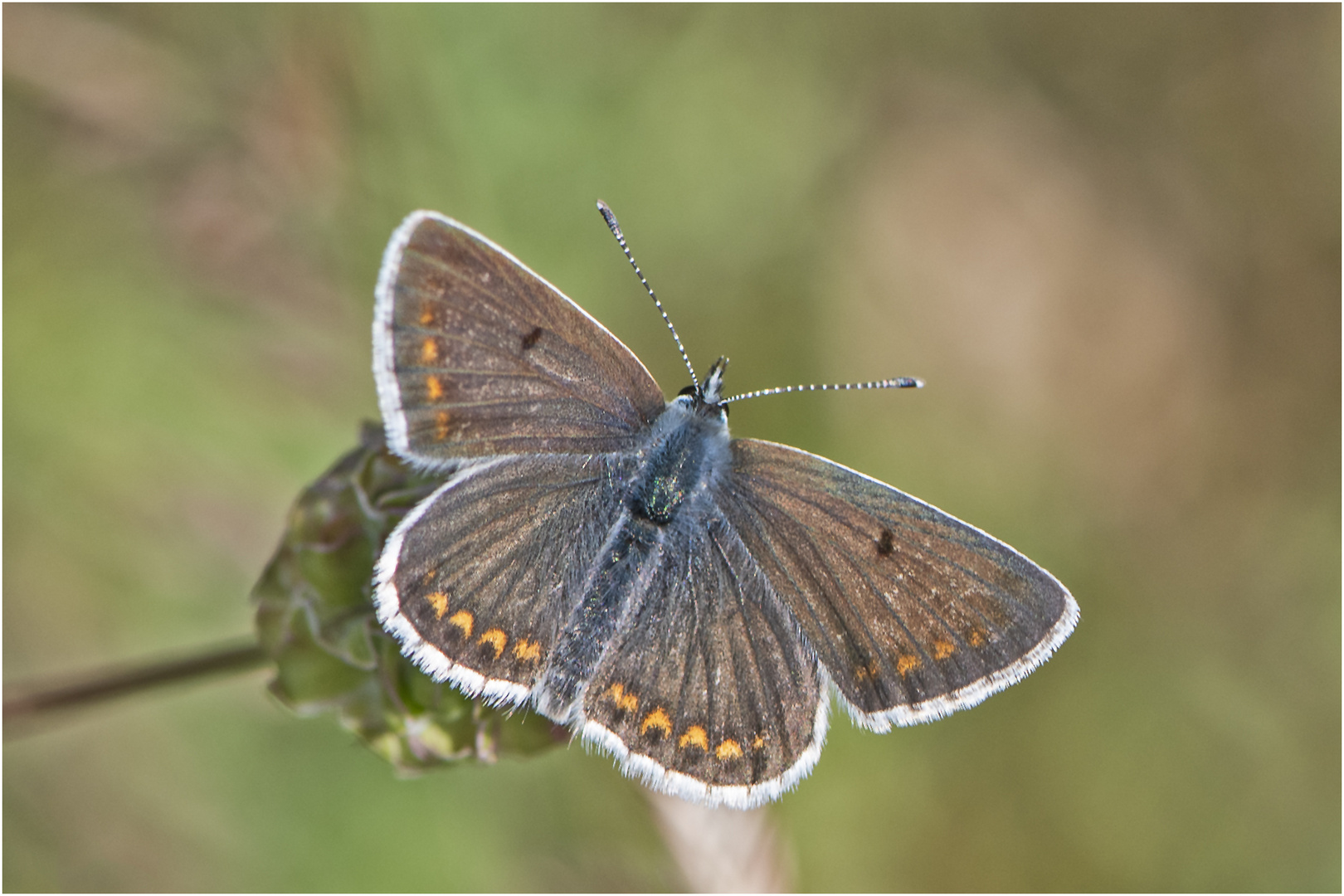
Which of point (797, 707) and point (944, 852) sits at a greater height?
point (797, 707)

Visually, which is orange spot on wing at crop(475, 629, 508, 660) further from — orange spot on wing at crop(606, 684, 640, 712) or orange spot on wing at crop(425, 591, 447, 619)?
orange spot on wing at crop(606, 684, 640, 712)

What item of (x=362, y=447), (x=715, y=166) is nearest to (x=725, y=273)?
(x=715, y=166)

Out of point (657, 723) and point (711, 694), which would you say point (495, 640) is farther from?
point (711, 694)

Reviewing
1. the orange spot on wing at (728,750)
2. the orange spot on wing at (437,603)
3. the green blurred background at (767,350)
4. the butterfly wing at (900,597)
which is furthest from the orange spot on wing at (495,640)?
the green blurred background at (767,350)

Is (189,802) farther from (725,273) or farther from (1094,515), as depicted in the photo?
(1094,515)

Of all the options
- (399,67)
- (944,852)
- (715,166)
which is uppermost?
(399,67)
